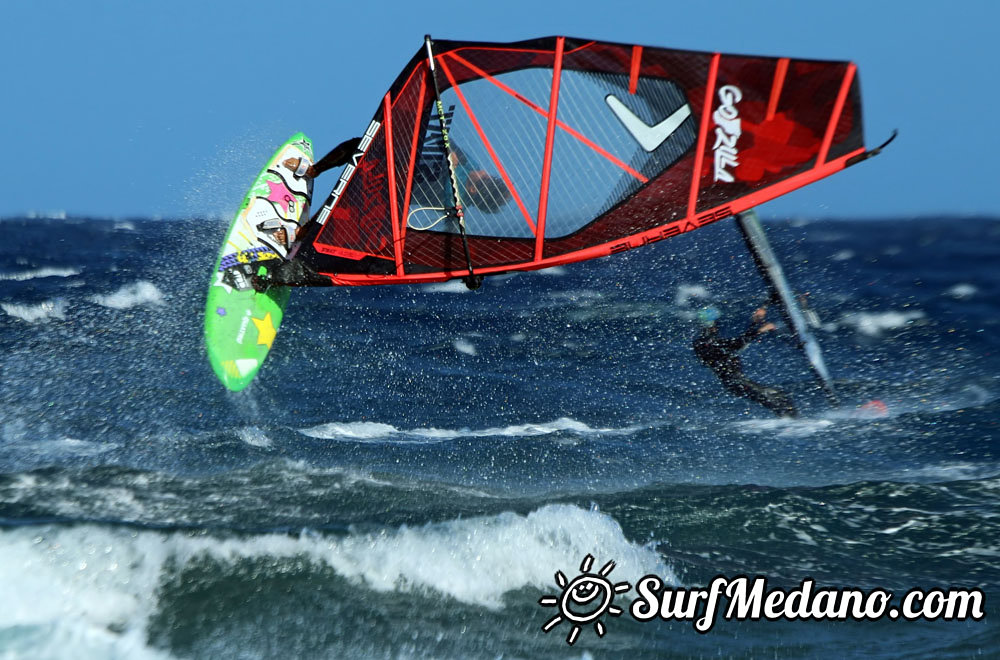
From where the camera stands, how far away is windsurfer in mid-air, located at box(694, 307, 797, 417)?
29.6 ft

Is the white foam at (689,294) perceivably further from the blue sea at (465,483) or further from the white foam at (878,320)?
the white foam at (878,320)

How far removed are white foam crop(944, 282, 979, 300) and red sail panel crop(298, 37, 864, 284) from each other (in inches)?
473

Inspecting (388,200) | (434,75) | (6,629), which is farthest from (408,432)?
(6,629)

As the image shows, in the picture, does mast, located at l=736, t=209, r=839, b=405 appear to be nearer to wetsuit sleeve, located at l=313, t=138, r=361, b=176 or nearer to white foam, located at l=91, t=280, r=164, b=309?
wetsuit sleeve, located at l=313, t=138, r=361, b=176

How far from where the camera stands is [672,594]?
6406mm

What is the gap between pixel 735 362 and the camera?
9.53m

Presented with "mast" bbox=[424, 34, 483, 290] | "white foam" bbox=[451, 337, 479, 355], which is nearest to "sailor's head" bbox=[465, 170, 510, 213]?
"mast" bbox=[424, 34, 483, 290]

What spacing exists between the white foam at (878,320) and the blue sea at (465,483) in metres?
0.11

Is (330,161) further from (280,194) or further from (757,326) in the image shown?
(757,326)

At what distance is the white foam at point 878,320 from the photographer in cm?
1436

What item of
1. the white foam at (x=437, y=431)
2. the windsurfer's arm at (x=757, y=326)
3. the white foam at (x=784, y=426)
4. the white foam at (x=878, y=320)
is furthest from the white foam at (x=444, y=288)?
the windsurfer's arm at (x=757, y=326)

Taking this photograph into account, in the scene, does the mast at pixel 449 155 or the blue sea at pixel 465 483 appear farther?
the mast at pixel 449 155

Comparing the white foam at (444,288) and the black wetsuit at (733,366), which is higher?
the white foam at (444,288)

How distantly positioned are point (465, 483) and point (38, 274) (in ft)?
57.1
